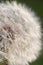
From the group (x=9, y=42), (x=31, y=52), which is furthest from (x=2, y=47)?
(x=31, y=52)

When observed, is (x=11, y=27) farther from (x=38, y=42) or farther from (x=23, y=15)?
(x=38, y=42)

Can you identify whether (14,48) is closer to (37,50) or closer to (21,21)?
(21,21)

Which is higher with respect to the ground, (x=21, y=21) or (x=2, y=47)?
(x=21, y=21)

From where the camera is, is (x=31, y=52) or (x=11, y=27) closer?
(x=11, y=27)

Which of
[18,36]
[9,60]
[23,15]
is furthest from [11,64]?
[23,15]

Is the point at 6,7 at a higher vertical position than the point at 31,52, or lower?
higher

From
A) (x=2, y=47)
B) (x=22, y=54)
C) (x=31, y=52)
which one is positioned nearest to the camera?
(x=2, y=47)

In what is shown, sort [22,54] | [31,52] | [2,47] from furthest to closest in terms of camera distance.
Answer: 1. [31,52]
2. [22,54]
3. [2,47]

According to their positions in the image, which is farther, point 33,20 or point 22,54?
point 33,20

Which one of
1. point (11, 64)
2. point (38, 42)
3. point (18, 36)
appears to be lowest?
point (11, 64)
